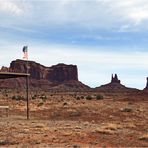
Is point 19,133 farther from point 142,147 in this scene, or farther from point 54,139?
point 142,147

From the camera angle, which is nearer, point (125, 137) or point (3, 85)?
point (125, 137)

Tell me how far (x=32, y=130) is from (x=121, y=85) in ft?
549

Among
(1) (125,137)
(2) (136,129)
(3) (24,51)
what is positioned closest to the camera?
(1) (125,137)

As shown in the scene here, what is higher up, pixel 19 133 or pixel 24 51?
pixel 24 51

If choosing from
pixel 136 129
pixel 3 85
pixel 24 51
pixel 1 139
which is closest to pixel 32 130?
pixel 1 139

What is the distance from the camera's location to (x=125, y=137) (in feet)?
63.4

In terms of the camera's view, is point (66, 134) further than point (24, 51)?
No

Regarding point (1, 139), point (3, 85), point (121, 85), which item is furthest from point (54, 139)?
point (121, 85)

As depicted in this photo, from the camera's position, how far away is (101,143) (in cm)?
1716

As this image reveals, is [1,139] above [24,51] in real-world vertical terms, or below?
below

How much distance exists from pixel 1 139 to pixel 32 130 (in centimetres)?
366

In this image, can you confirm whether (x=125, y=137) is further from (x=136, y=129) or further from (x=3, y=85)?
(x=3, y=85)

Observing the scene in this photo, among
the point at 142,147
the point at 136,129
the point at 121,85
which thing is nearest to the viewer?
the point at 142,147

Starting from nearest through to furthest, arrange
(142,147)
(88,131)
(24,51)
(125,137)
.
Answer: (142,147) → (125,137) → (88,131) → (24,51)
